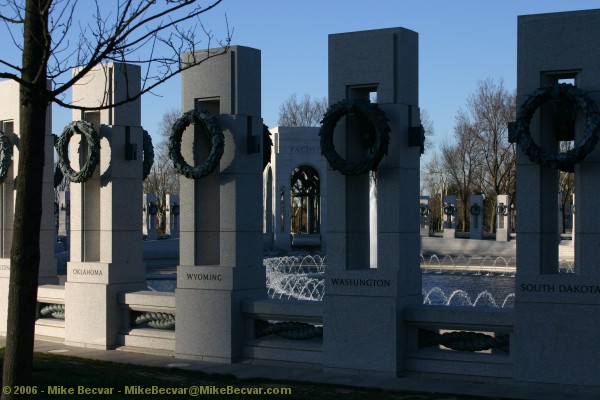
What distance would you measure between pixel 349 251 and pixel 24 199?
19.7 feet

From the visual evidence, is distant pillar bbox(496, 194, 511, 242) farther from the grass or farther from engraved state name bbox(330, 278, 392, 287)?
the grass

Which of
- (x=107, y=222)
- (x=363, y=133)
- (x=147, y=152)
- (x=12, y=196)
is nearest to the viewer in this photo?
(x=363, y=133)

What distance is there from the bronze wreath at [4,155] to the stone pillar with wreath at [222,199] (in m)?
4.47

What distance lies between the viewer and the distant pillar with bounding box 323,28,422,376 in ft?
38.5

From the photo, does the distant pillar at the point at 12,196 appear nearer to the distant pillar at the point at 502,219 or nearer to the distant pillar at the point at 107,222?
the distant pillar at the point at 107,222

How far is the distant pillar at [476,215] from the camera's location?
5412 centimetres

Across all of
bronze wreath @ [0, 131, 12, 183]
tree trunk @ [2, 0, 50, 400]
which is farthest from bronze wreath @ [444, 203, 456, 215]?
tree trunk @ [2, 0, 50, 400]

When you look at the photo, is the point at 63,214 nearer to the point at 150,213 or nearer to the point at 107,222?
the point at 150,213

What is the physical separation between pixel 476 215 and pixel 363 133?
43230 millimetres

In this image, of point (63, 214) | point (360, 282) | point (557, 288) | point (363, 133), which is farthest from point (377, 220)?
point (63, 214)

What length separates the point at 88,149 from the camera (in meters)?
15.2

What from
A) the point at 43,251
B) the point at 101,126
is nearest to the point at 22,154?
the point at 101,126

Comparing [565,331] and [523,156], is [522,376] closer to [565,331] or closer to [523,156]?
[565,331]

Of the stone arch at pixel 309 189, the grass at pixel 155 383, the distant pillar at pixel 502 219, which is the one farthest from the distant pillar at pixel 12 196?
the stone arch at pixel 309 189
